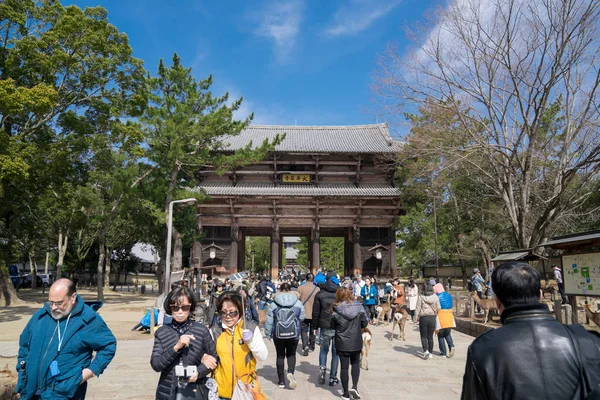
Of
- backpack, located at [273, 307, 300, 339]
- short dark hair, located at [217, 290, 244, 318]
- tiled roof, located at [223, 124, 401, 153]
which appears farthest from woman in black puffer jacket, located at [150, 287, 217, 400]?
tiled roof, located at [223, 124, 401, 153]

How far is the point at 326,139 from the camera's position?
31.3 m

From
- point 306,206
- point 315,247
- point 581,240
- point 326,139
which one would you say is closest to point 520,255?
point 581,240

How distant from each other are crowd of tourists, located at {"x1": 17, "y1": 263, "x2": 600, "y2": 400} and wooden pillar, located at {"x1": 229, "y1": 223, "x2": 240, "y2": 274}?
2080cm

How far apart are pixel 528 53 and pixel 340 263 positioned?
4119 cm

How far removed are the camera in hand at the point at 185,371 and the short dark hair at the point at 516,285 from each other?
219 centimetres

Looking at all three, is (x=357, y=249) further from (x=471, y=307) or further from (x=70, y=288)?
(x=70, y=288)

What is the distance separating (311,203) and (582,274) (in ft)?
66.5

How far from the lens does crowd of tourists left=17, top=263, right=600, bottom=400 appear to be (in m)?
1.79

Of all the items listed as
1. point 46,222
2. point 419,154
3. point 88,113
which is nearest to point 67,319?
point 419,154

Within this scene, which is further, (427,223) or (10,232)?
(427,223)

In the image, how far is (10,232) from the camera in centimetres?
1789

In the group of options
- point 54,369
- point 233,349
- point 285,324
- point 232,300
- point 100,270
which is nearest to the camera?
point 54,369

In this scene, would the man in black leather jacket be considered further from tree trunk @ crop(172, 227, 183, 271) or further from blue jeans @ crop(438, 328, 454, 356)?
tree trunk @ crop(172, 227, 183, 271)

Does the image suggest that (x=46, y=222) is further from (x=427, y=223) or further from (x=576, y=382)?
(x=576, y=382)
